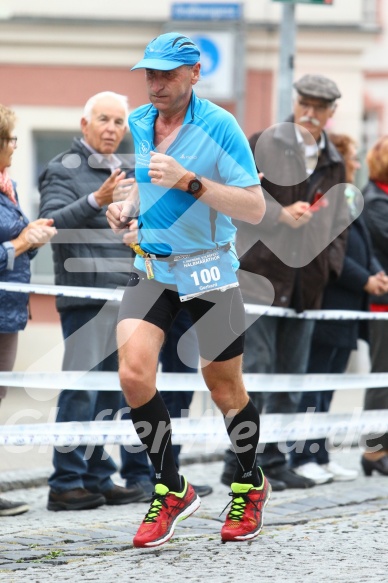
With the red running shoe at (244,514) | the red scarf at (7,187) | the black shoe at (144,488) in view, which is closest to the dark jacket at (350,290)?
the black shoe at (144,488)

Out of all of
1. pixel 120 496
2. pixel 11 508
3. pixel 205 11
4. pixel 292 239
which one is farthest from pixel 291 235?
pixel 205 11

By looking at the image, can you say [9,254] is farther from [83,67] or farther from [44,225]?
[83,67]

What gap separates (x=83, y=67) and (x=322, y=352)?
29.4 feet

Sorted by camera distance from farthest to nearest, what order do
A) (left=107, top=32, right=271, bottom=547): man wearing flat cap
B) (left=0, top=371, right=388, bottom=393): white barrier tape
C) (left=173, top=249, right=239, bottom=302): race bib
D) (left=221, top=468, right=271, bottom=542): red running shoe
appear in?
1. (left=0, top=371, right=388, bottom=393): white barrier tape
2. (left=221, top=468, right=271, bottom=542): red running shoe
3. (left=173, top=249, right=239, bottom=302): race bib
4. (left=107, top=32, right=271, bottom=547): man wearing flat cap

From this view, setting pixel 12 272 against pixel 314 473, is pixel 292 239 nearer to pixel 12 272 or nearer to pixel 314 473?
pixel 314 473

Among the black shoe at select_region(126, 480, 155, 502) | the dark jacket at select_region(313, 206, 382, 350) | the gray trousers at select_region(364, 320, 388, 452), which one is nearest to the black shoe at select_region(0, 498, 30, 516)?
the black shoe at select_region(126, 480, 155, 502)

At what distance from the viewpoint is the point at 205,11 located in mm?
16703

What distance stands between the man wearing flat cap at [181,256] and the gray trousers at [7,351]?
4.38 ft

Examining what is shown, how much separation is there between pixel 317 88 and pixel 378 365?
1.97m

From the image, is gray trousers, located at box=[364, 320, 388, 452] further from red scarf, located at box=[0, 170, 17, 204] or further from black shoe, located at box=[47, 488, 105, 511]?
red scarf, located at box=[0, 170, 17, 204]

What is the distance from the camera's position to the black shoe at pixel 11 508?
6996 mm

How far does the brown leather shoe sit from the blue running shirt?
80.1 inches

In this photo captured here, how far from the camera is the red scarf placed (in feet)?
22.9

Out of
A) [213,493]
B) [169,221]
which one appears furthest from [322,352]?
[169,221]
